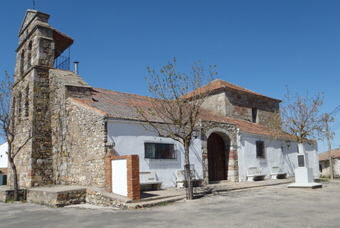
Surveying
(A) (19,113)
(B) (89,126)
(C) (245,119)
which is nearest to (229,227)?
(B) (89,126)

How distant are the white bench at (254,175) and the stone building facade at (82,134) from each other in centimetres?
30

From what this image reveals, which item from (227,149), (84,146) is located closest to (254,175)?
(227,149)

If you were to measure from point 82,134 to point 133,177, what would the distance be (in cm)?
416

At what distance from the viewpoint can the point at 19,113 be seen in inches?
653

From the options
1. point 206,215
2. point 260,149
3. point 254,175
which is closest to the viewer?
point 206,215

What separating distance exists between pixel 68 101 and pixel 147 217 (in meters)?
8.13

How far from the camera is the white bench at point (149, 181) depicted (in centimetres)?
1266

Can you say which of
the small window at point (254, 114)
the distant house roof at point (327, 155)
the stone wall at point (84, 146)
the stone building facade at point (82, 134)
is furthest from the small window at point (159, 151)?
the distant house roof at point (327, 155)

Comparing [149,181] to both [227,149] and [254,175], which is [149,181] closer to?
[227,149]

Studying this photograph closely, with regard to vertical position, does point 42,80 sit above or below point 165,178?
above

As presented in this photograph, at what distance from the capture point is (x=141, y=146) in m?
13.1

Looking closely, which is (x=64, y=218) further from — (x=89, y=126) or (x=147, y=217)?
(x=89, y=126)

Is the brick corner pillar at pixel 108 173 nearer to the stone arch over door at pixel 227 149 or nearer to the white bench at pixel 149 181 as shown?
the white bench at pixel 149 181

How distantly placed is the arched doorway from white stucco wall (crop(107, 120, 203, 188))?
8.95ft
